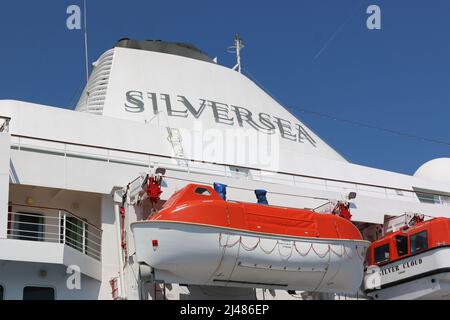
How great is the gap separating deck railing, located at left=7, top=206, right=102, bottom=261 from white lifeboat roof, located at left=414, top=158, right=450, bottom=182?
11.1 m

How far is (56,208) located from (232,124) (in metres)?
6.25

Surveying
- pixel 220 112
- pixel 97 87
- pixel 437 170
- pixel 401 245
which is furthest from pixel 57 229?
pixel 437 170

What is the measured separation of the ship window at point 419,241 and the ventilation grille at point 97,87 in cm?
799

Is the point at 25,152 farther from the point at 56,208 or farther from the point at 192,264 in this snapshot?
the point at 192,264

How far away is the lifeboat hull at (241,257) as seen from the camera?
12.5 meters

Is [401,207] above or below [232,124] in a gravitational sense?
below

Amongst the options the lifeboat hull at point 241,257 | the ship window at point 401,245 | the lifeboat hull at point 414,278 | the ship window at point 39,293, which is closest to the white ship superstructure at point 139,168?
the ship window at point 39,293

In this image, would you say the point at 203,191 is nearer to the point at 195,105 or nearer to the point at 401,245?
the point at 401,245

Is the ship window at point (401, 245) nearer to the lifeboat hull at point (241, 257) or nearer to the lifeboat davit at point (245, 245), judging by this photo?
the lifeboat davit at point (245, 245)

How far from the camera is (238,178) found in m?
15.7

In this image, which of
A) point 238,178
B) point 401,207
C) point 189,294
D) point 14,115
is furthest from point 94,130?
point 401,207

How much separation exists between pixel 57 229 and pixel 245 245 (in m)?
3.62

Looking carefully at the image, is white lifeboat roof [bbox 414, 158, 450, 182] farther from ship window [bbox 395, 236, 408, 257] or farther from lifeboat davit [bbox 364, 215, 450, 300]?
ship window [bbox 395, 236, 408, 257]

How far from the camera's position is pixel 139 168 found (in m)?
14.8
